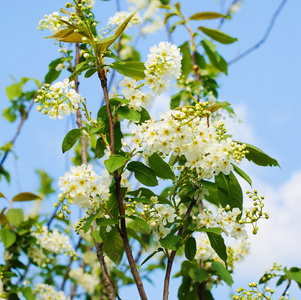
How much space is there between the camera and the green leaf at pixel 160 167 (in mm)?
1618

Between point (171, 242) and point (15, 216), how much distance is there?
178 centimetres

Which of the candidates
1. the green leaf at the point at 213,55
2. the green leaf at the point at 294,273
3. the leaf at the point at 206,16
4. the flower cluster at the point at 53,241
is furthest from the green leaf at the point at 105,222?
the leaf at the point at 206,16

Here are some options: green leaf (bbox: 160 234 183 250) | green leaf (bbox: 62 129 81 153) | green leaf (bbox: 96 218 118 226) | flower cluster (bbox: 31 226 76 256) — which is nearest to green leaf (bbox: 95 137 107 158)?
green leaf (bbox: 62 129 81 153)

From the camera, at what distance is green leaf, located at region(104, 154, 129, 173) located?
1.42 m

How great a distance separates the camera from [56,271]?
11.9ft

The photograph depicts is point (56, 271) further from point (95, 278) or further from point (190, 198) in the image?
point (190, 198)

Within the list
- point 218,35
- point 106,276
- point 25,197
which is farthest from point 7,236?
point 218,35

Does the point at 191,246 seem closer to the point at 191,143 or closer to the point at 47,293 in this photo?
the point at 191,143

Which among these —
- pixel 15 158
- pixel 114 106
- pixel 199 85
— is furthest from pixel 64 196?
pixel 15 158

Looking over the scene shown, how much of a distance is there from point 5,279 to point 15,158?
1.26m

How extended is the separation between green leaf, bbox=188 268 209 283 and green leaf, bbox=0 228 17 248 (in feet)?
4.49

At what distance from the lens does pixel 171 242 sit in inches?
60.5

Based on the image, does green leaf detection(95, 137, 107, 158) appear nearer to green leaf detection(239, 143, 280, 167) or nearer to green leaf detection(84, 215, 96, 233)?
green leaf detection(84, 215, 96, 233)

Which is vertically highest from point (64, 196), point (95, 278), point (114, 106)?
point (95, 278)
